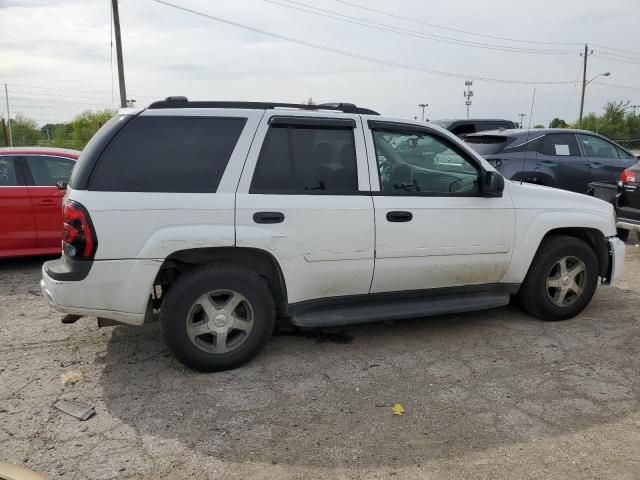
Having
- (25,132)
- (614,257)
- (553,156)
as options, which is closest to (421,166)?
(614,257)

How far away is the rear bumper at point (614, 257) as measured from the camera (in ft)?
16.3

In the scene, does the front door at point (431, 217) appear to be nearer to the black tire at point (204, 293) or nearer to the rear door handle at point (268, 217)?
the rear door handle at point (268, 217)

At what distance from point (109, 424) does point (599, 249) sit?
174 inches

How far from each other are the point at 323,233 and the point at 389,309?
863 millimetres

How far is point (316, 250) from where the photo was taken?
12.8 feet

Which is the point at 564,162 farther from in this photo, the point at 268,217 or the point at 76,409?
the point at 76,409

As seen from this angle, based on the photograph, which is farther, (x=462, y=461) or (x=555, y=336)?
(x=555, y=336)

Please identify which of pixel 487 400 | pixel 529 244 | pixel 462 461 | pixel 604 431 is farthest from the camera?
pixel 529 244

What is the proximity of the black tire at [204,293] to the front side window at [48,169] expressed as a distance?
399 cm

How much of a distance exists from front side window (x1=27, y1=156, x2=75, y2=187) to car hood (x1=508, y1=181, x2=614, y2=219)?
5.37 meters

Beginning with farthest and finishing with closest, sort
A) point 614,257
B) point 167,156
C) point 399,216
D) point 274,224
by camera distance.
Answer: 1. point 614,257
2. point 399,216
3. point 274,224
4. point 167,156

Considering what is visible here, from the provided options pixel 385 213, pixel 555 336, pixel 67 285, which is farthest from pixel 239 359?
pixel 555 336

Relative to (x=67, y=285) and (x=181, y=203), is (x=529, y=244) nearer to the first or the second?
(x=181, y=203)

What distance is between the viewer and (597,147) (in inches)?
382
